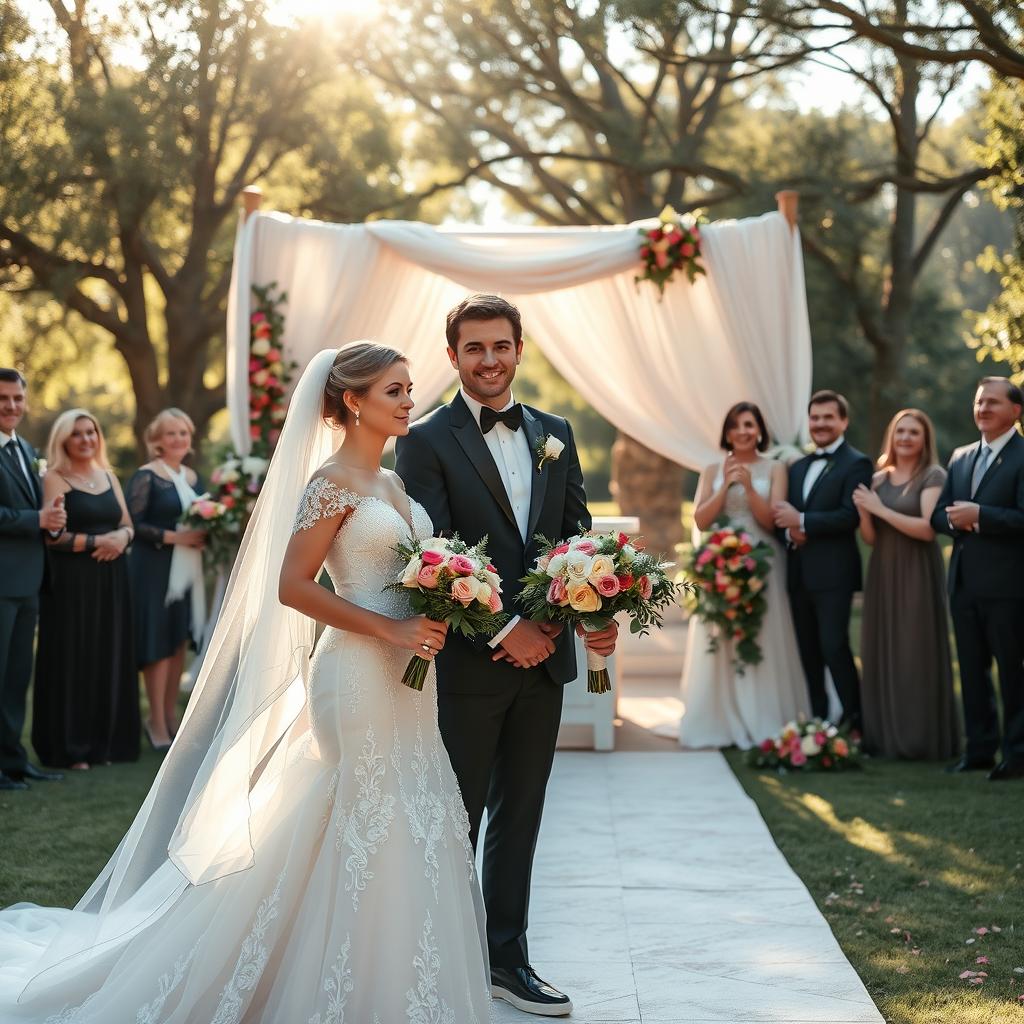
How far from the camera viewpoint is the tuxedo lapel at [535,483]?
12.7 ft

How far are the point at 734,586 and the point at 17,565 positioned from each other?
398 cm

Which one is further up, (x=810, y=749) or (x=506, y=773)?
(x=506, y=773)

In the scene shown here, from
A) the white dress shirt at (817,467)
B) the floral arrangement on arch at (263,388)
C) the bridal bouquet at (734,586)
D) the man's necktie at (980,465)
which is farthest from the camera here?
the floral arrangement on arch at (263,388)

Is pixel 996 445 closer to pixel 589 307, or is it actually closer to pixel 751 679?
pixel 751 679

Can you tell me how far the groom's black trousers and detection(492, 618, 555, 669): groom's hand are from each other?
6.6 inches

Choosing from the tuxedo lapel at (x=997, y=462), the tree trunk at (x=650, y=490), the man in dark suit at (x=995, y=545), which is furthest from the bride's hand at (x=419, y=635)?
the tree trunk at (x=650, y=490)

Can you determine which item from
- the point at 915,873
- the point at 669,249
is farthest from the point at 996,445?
the point at 915,873

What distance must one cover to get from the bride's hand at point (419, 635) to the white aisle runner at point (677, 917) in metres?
1.13

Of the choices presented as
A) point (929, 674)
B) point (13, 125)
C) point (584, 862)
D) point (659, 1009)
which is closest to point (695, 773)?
point (929, 674)

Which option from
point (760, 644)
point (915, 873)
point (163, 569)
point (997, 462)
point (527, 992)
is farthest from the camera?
point (760, 644)

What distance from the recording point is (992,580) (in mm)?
6973

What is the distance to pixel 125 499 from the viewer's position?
815 cm

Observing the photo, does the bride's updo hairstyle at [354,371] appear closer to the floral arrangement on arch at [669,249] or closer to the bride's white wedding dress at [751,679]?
the bride's white wedding dress at [751,679]

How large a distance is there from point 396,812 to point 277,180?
1387cm
